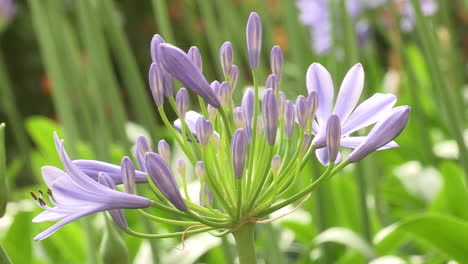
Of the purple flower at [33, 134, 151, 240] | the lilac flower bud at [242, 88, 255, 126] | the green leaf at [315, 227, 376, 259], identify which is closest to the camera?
the purple flower at [33, 134, 151, 240]

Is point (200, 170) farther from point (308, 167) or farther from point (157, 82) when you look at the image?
point (308, 167)

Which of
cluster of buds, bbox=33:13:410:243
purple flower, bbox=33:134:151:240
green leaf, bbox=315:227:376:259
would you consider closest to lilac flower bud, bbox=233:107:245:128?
cluster of buds, bbox=33:13:410:243

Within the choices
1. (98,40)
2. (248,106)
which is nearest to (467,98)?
(98,40)

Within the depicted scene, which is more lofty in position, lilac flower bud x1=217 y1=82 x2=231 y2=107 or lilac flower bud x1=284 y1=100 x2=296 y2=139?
lilac flower bud x1=217 y1=82 x2=231 y2=107

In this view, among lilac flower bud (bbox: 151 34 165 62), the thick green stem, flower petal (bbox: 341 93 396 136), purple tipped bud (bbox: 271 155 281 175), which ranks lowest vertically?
the thick green stem

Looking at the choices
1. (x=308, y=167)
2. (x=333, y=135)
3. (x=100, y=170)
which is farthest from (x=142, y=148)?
(x=308, y=167)

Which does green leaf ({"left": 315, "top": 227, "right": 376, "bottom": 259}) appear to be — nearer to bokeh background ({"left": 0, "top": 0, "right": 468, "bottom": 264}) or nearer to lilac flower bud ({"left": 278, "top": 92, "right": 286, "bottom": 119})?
bokeh background ({"left": 0, "top": 0, "right": 468, "bottom": 264})

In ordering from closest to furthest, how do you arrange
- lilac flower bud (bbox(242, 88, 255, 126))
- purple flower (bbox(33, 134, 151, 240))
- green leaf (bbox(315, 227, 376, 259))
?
purple flower (bbox(33, 134, 151, 240)) → lilac flower bud (bbox(242, 88, 255, 126)) → green leaf (bbox(315, 227, 376, 259))

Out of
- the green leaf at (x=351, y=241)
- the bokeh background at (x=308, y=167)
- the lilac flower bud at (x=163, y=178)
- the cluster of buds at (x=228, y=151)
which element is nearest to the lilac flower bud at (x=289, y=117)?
the cluster of buds at (x=228, y=151)
